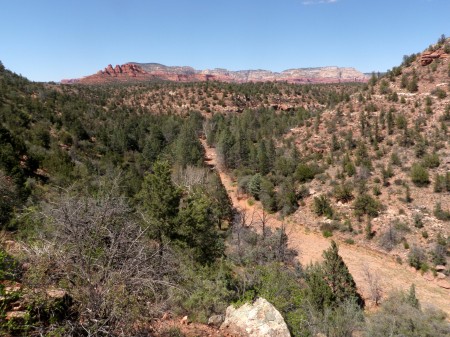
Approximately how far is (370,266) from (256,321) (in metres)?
15.6

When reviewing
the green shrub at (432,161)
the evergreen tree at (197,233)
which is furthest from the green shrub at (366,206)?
the evergreen tree at (197,233)

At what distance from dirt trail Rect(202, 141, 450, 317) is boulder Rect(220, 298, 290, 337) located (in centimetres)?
1197

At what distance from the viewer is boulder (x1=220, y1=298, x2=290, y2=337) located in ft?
24.1

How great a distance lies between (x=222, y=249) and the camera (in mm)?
17953

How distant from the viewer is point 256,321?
7621mm

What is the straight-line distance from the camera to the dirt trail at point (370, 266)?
17.2m

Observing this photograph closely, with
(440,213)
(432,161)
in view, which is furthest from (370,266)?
(432,161)

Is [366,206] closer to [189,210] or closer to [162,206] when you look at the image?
[189,210]

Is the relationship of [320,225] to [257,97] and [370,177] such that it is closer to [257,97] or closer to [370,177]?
[370,177]

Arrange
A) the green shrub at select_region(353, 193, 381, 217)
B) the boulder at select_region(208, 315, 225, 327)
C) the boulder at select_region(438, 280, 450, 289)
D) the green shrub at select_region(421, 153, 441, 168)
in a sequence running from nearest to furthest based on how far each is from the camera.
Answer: the boulder at select_region(208, 315, 225, 327) < the boulder at select_region(438, 280, 450, 289) < the green shrub at select_region(353, 193, 381, 217) < the green shrub at select_region(421, 153, 441, 168)

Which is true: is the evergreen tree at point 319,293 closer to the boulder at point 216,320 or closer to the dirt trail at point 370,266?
the dirt trail at point 370,266

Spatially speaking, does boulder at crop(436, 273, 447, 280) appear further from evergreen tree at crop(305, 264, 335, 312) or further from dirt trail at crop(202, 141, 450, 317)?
evergreen tree at crop(305, 264, 335, 312)

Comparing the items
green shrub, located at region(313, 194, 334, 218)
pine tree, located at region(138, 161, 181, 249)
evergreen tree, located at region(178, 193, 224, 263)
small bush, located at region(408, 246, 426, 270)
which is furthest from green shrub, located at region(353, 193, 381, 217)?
pine tree, located at region(138, 161, 181, 249)

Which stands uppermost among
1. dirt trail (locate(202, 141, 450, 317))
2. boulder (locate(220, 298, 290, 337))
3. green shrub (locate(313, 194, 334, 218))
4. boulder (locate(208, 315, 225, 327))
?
boulder (locate(220, 298, 290, 337))
